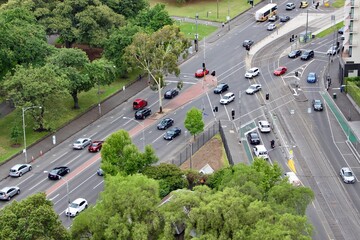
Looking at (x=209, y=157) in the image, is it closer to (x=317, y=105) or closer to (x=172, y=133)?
(x=172, y=133)

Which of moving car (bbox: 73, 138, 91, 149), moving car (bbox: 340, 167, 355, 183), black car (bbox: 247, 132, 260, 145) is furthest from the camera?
moving car (bbox: 73, 138, 91, 149)

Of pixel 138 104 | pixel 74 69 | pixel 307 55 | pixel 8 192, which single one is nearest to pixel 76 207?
pixel 8 192

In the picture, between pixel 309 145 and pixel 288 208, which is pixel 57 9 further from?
pixel 288 208

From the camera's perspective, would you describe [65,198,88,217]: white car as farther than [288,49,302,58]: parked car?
No

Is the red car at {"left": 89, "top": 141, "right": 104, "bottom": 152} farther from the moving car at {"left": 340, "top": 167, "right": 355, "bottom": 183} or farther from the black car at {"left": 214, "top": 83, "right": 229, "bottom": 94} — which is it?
the moving car at {"left": 340, "top": 167, "right": 355, "bottom": 183}

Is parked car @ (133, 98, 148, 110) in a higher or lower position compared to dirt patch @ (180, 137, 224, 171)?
higher

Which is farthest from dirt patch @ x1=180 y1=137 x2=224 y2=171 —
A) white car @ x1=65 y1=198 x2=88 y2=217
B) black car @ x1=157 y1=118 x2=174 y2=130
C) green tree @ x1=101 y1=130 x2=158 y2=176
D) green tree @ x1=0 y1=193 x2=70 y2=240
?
green tree @ x1=0 y1=193 x2=70 y2=240

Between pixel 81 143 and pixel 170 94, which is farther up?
pixel 81 143
